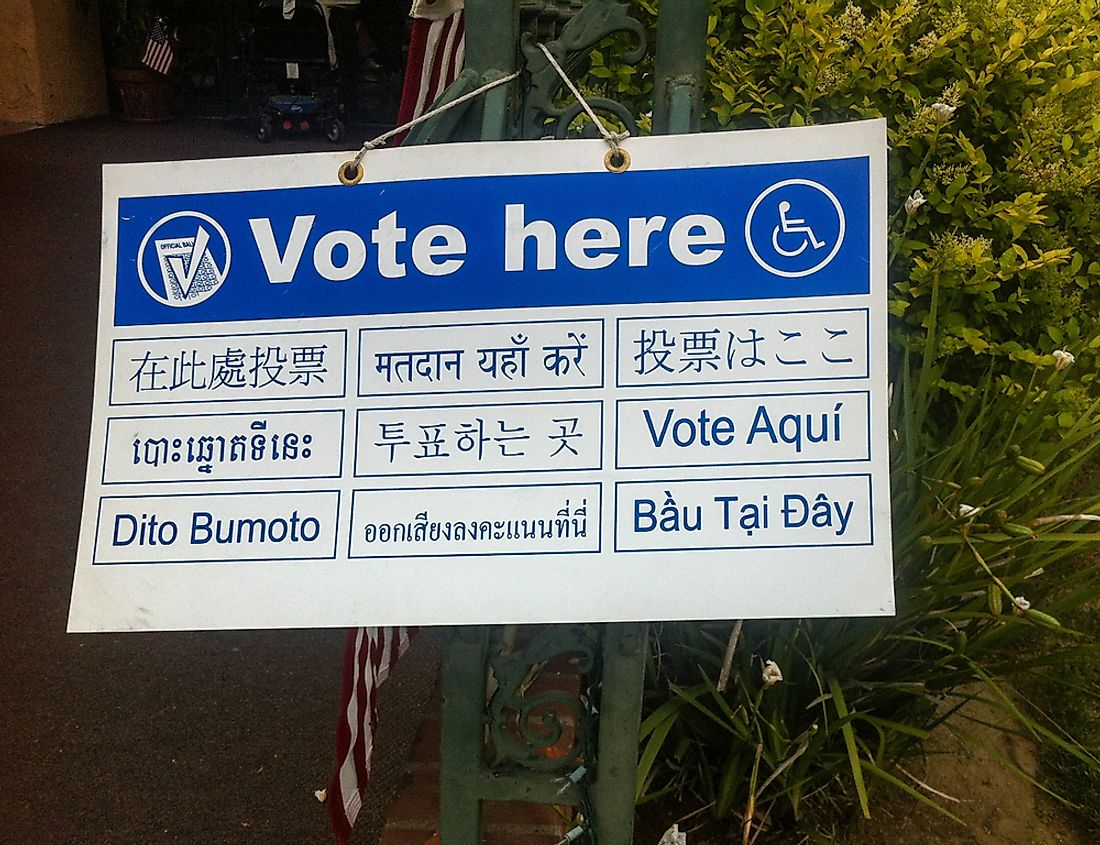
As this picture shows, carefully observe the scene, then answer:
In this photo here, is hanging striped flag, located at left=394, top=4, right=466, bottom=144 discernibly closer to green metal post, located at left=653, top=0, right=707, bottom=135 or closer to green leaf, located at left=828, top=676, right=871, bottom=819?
green metal post, located at left=653, top=0, right=707, bottom=135

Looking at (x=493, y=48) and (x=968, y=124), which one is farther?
(x=968, y=124)

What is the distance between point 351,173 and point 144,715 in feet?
A: 6.63

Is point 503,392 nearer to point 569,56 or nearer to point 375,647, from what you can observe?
point 569,56

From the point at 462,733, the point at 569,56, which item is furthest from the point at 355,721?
the point at 569,56

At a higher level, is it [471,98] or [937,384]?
[471,98]

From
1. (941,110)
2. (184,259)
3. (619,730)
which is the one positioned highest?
(941,110)

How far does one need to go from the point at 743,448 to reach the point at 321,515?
48 cm

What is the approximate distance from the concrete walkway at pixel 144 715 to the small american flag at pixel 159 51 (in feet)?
25.7

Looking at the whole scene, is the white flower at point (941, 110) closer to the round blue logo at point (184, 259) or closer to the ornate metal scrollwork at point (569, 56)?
the ornate metal scrollwork at point (569, 56)

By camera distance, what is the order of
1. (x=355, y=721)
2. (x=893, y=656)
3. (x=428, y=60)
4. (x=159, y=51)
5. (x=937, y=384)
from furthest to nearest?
(x=159, y=51) < (x=937, y=384) < (x=893, y=656) < (x=355, y=721) < (x=428, y=60)

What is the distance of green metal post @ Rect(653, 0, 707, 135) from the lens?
3.63 ft

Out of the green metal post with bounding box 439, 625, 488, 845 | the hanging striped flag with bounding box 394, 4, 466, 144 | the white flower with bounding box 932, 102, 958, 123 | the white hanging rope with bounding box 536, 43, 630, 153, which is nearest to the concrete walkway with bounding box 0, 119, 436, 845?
the green metal post with bounding box 439, 625, 488, 845

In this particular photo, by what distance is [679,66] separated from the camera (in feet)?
3.68

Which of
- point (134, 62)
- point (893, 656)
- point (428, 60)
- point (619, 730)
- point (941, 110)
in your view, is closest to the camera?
point (619, 730)
